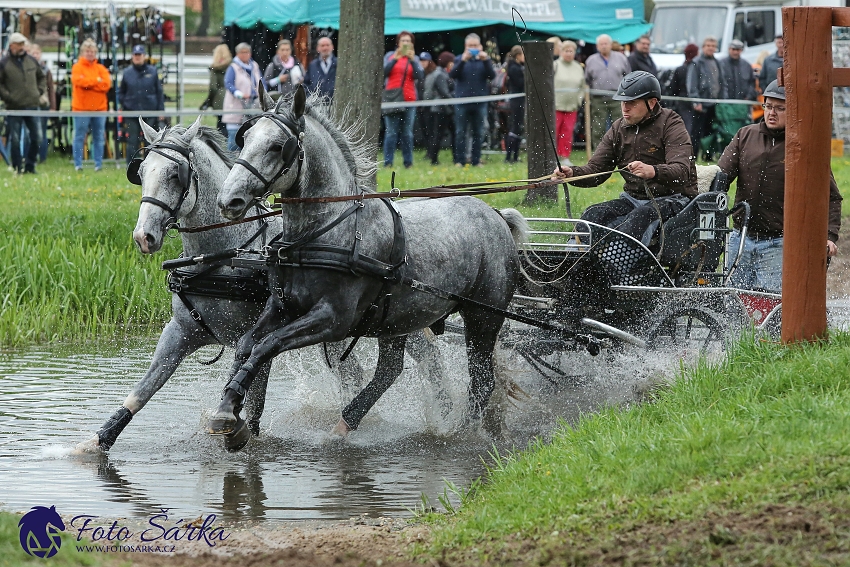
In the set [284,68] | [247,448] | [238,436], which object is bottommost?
[247,448]

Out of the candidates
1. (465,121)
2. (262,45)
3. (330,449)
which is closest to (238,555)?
(330,449)

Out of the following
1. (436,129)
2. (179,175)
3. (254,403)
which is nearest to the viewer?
(179,175)

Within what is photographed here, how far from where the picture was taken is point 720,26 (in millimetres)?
21859

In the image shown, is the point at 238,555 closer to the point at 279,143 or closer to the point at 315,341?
the point at 315,341

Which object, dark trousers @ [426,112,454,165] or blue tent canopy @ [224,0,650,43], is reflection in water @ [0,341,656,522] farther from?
blue tent canopy @ [224,0,650,43]

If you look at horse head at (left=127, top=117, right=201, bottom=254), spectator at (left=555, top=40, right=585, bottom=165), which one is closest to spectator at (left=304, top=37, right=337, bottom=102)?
spectator at (left=555, top=40, right=585, bottom=165)

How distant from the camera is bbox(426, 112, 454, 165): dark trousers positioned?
61.7ft

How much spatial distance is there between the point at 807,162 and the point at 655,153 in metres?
1.71

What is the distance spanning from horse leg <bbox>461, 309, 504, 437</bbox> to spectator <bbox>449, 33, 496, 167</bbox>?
36.9ft

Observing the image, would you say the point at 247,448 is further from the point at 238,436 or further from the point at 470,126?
the point at 470,126

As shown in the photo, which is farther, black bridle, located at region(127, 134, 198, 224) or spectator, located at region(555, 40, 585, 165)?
spectator, located at region(555, 40, 585, 165)

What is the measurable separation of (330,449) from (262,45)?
1643 cm

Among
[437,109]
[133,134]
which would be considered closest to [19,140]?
[133,134]

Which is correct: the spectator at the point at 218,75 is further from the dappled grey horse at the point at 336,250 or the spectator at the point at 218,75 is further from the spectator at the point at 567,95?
the dappled grey horse at the point at 336,250
